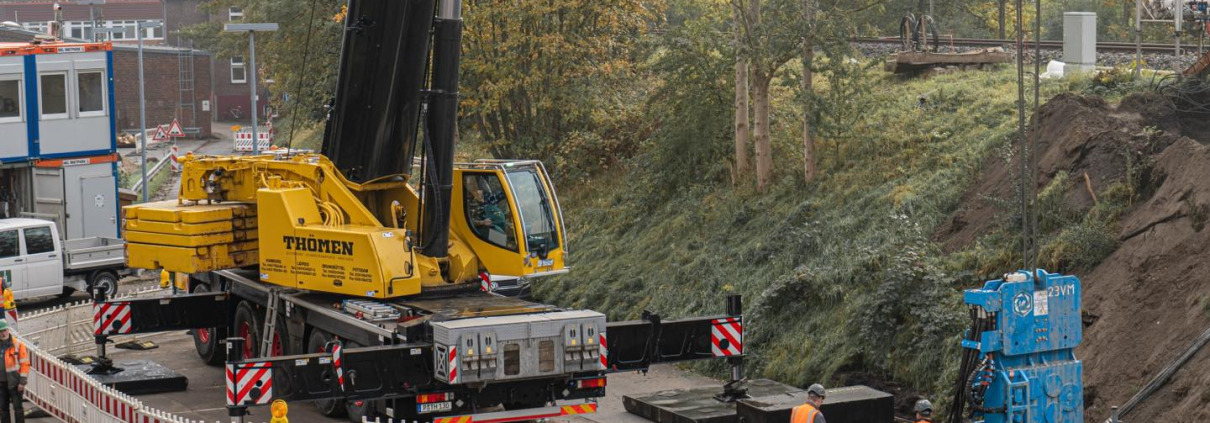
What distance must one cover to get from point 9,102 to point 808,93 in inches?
618

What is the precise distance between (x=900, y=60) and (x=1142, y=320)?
47.2 ft

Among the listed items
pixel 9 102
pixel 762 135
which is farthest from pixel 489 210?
pixel 9 102

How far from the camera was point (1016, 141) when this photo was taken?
2030 centimetres

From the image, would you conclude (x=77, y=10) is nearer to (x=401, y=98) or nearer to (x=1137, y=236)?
(x=401, y=98)

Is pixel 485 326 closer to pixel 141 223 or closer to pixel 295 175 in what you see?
pixel 295 175

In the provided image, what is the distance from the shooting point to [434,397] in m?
13.9

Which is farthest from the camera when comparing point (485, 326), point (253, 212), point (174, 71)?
point (174, 71)

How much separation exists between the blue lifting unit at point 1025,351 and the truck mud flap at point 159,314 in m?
10.9

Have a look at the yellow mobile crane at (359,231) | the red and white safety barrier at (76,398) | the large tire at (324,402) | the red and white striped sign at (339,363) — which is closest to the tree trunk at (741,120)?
the yellow mobile crane at (359,231)

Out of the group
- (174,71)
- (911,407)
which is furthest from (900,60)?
(174,71)

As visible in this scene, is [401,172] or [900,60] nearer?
[401,172]

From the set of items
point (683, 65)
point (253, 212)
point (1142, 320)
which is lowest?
point (1142, 320)

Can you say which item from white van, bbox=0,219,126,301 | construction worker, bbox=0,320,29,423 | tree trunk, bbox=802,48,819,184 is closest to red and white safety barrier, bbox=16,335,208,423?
construction worker, bbox=0,320,29,423

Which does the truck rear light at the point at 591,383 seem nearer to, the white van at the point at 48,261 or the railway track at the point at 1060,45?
the white van at the point at 48,261
